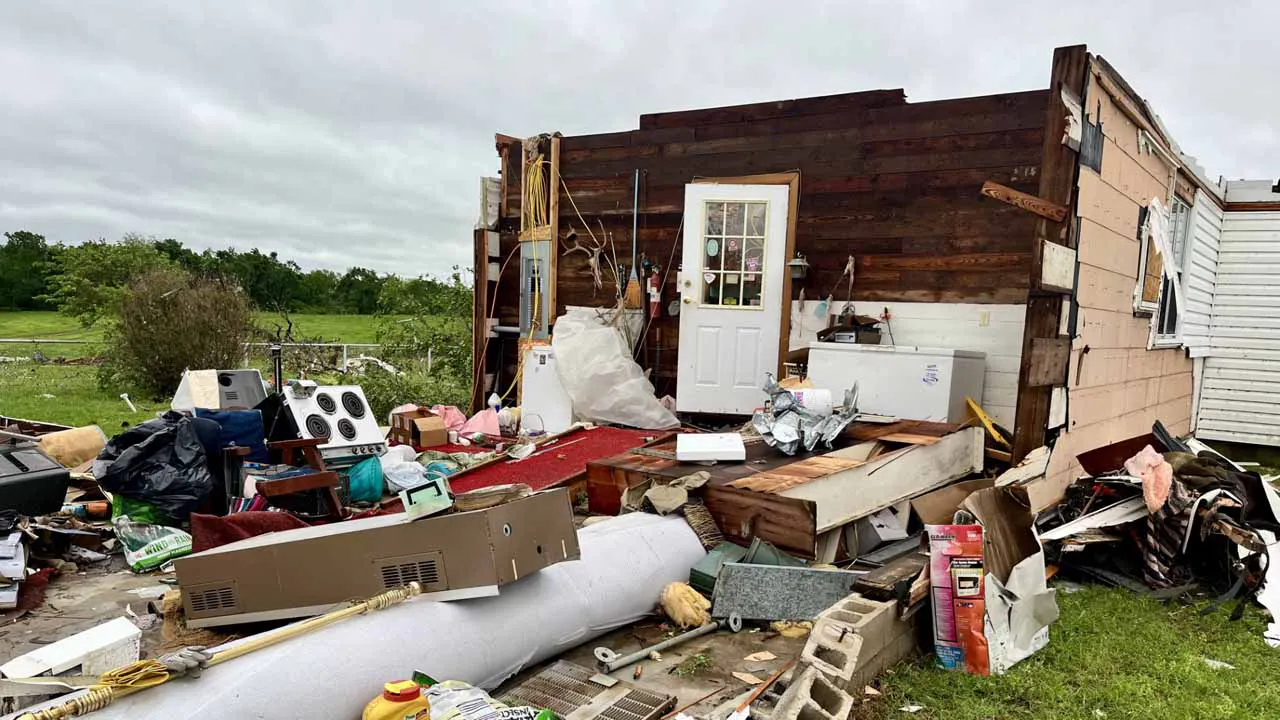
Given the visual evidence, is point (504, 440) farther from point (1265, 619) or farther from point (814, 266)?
point (1265, 619)

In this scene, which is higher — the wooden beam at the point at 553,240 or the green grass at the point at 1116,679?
the wooden beam at the point at 553,240

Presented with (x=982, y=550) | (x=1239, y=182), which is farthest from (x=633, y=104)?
(x=982, y=550)

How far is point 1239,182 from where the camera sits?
30.1 ft

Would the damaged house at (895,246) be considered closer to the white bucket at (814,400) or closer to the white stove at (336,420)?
the white bucket at (814,400)

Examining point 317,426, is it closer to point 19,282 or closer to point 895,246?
point 895,246

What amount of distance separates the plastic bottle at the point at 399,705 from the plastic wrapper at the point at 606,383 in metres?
4.81

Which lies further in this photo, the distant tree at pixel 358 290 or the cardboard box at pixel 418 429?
the distant tree at pixel 358 290

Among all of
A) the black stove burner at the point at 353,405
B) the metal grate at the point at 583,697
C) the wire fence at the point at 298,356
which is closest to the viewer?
the metal grate at the point at 583,697

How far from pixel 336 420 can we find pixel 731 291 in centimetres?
370

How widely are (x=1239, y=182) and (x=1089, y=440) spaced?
224 inches

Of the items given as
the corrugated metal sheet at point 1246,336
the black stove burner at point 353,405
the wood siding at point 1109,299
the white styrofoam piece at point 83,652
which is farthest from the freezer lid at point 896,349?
the corrugated metal sheet at point 1246,336

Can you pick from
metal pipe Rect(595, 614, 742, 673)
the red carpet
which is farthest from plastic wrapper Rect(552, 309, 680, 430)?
metal pipe Rect(595, 614, 742, 673)

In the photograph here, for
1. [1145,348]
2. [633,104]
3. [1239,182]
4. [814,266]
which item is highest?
[633,104]

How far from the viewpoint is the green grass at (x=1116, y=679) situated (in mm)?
2754
